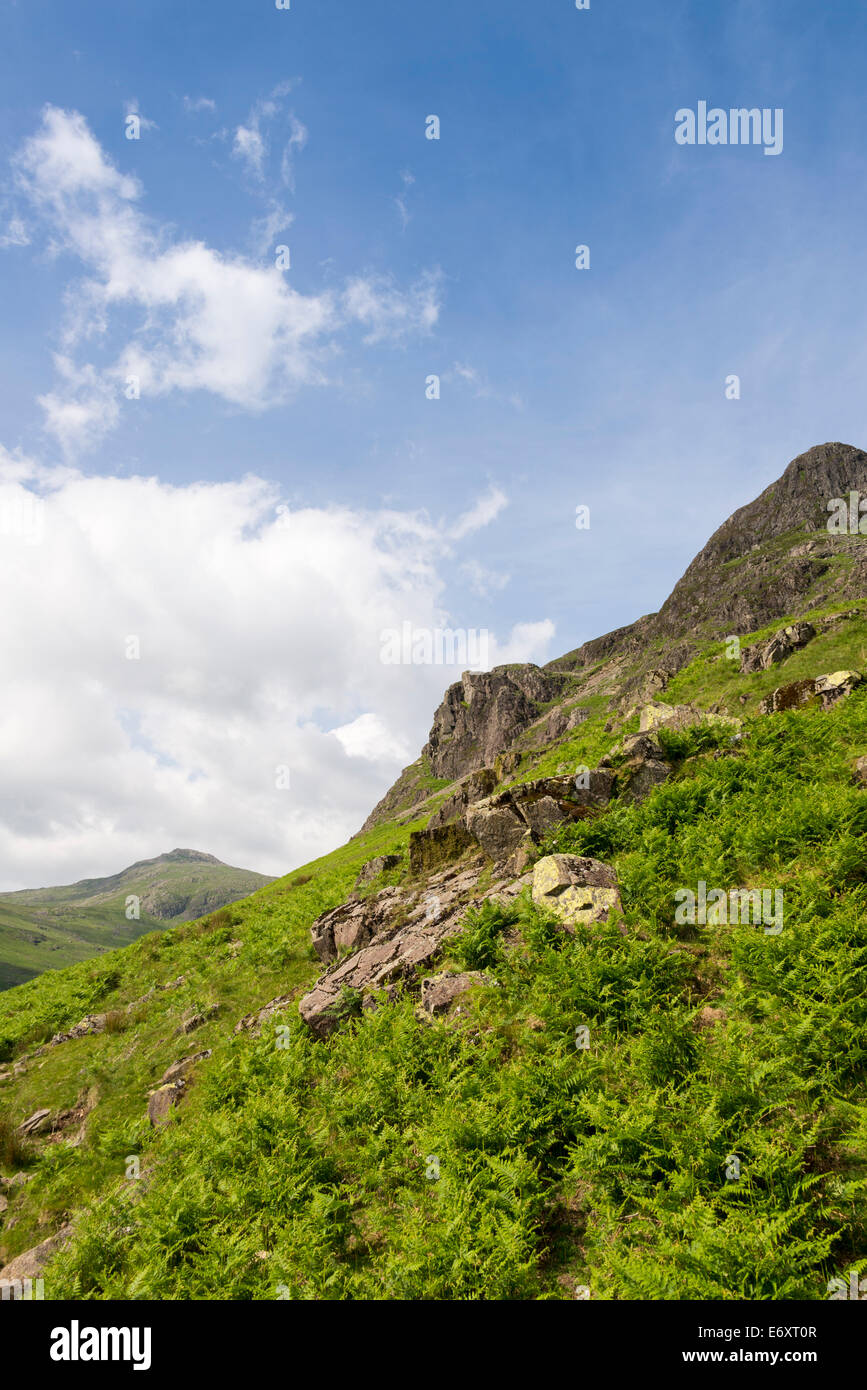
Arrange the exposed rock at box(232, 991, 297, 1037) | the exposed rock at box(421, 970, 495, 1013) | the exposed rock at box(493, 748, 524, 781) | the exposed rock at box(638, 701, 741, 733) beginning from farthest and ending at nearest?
the exposed rock at box(493, 748, 524, 781), the exposed rock at box(638, 701, 741, 733), the exposed rock at box(232, 991, 297, 1037), the exposed rock at box(421, 970, 495, 1013)

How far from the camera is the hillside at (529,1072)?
253 inches

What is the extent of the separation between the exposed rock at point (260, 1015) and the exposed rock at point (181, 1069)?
1.17m

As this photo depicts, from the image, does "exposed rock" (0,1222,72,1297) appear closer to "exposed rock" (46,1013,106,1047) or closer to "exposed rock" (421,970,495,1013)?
Result: "exposed rock" (421,970,495,1013)

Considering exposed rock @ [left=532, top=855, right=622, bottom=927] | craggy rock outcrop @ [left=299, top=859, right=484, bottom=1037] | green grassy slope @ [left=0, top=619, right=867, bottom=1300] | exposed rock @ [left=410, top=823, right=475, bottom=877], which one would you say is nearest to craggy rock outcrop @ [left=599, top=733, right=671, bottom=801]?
green grassy slope @ [left=0, top=619, right=867, bottom=1300]

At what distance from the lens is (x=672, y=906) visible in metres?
12.3

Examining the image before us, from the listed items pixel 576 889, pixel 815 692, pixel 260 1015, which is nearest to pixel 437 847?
pixel 260 1015

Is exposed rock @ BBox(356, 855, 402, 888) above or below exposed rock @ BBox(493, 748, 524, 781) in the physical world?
below

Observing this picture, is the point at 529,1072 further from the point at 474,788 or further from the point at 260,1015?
the point at 474,788

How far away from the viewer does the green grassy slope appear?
20.4 feet

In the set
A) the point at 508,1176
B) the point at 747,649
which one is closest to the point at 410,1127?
the point at 508,1176

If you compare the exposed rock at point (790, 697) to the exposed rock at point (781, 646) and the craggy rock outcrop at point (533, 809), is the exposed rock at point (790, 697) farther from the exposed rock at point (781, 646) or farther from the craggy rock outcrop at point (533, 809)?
the exposed rock at point (781, 646)

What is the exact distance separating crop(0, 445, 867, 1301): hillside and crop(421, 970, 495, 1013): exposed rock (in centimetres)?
5
